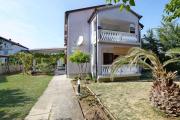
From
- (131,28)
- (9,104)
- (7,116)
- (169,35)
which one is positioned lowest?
(7,116)

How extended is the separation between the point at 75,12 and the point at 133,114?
18374mm

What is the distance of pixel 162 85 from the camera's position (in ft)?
30.1

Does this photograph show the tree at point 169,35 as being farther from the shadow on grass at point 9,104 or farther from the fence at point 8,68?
the fence at point 8,68

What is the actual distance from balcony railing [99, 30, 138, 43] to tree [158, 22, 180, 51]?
7652 mm

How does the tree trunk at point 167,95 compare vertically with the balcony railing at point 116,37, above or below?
below

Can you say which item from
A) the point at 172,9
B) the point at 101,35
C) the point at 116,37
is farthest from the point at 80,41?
the point at 172,9

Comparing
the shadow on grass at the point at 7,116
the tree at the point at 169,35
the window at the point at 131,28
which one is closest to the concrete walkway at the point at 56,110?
the shadow on grass at the point at 7,116

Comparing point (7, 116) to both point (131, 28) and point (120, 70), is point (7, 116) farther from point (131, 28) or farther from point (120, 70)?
point (131, 28)

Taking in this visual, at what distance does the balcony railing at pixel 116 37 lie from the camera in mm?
21391

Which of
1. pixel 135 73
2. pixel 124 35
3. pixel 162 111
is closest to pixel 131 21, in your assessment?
pixel 124 35

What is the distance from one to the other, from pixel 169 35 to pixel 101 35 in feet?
39.6

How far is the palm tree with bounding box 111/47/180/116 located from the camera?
8.66 meters

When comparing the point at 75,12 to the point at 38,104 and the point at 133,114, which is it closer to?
the point at 38,104

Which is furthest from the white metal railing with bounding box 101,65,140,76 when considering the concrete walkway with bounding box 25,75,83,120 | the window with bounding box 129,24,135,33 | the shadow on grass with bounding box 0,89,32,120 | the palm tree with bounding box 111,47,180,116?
the palm tree with bounding box 111,47,180,116
